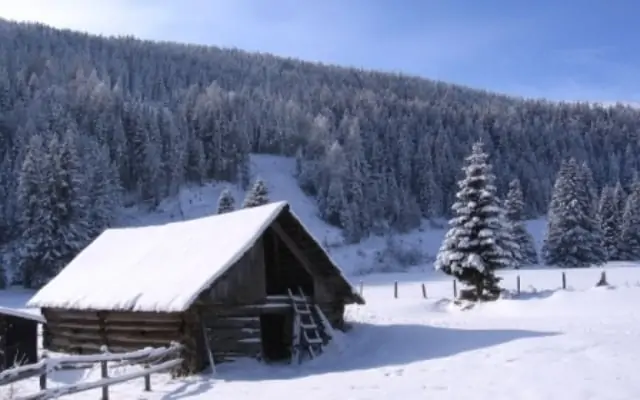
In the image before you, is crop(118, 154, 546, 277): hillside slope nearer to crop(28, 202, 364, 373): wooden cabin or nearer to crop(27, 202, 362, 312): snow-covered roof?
crop(27, 202, 362, 312): snow-covered roof

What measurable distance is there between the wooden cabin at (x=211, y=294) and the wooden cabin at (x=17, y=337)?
4.32 feet

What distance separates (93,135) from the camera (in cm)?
10881

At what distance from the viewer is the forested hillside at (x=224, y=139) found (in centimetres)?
6912

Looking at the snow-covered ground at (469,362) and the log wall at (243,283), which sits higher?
the log wall at (243,283)

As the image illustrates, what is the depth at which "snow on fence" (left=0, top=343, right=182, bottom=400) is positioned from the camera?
1271 centimetres

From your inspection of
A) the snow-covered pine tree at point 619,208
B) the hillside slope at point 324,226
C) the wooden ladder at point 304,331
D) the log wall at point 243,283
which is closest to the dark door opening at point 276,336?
the wooden ladder at point 304,331

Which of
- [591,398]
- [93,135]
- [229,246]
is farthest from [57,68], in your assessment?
[591,398]

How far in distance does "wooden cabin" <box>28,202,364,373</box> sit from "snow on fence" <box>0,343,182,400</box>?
121 centimetres

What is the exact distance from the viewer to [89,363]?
15.9m

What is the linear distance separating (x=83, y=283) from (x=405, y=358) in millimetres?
11519

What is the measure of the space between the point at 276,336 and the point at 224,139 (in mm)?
98734

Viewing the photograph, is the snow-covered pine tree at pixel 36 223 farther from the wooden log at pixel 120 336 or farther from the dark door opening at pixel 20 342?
the dark door opening at pixel 20 342

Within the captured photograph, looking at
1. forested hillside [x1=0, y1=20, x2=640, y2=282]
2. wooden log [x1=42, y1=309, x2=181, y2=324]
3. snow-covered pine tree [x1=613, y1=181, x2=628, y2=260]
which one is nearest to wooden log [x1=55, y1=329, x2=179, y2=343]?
wooden log [x1=42, y1=309, x2=181, y2=324]

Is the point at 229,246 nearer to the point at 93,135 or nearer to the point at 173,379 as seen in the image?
the point at 173,379
